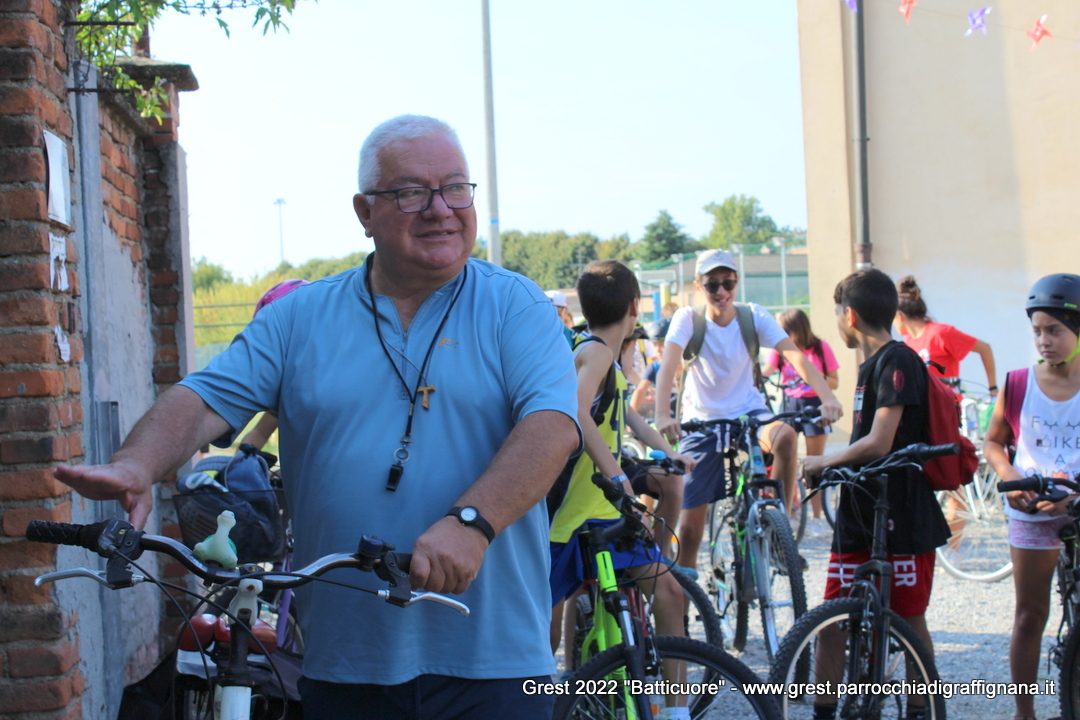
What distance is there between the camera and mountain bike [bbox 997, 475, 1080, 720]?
12.2 feet

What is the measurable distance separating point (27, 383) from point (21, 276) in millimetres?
347

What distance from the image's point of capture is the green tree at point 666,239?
260 ft

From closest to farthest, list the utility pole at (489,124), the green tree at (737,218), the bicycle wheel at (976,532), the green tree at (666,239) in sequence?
the bicycle wheel at (976,532), the utility pole at (489,124), the green tree at (666,239), the green tree at (737,218)

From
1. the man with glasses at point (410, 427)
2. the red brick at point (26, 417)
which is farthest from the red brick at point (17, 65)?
the man with glasses at point (410, 427)

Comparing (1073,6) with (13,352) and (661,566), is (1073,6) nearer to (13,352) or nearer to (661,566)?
(661,566)

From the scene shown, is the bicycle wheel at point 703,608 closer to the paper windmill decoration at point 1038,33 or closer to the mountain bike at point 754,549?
the mountain bike at point 754,549

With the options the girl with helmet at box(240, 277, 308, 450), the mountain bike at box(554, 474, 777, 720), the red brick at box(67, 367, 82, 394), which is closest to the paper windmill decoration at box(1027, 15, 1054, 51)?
the girl with helmet at box(240, 277, 308, 450)

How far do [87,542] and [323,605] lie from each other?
0.58 metres

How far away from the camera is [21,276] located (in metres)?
3.19

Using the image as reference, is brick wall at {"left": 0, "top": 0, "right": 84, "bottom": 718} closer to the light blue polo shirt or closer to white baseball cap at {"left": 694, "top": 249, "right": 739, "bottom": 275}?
the light blue polo shirt

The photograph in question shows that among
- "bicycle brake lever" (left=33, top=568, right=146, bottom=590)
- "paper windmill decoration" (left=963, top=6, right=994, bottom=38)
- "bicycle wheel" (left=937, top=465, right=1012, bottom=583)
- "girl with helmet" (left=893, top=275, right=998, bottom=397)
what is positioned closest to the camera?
"bicycle brake lever" (left=33, top=568, right=146, bottom=590)

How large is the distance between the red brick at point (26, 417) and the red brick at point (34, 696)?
0.82m

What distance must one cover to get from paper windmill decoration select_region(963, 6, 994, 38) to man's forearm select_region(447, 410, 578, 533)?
13.5m

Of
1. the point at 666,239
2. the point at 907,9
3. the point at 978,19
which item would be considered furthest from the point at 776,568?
the point at 666,239
